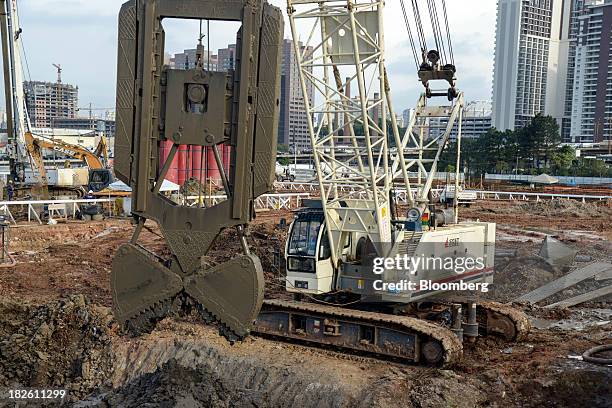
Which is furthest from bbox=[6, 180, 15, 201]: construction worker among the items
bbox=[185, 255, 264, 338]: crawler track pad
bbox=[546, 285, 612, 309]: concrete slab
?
bbox=[185, 255, 264, 338]: crawler track pad

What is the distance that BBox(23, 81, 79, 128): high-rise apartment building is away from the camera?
591 feet

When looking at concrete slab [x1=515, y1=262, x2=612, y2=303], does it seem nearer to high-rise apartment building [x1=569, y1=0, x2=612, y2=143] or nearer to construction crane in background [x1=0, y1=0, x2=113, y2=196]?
construction crane in background [x1=0, y1=0, x2=113, y2=196]

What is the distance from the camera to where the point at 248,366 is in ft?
39.3

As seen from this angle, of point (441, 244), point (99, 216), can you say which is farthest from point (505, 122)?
point (441, 244)

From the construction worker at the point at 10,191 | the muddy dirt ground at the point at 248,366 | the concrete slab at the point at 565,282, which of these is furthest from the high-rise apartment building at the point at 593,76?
the muddy dirt ground at the point at 248,366

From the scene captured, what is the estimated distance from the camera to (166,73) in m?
6.67

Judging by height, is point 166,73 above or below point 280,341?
above

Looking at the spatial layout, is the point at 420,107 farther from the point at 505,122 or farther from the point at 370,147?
the point at 505,122

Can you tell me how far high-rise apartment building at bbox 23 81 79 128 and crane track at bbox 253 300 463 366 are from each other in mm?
174967

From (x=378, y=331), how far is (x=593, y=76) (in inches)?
4831

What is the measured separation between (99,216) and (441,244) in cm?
1755

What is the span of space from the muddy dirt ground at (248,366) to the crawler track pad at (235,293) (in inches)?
84.1

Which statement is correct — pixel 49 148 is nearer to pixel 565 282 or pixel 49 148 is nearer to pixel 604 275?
pixel 565 282

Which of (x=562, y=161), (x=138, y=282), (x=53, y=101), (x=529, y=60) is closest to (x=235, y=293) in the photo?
(x=138, y=282)
